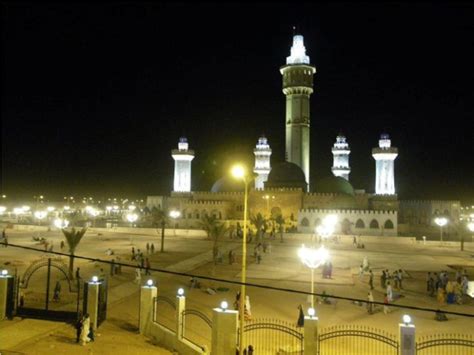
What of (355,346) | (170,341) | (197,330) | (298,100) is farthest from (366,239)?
(170,341)

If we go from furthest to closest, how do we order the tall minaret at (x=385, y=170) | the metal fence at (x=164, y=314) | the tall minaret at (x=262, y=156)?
1. the tall minaret at (x=262, y=156)
2. the tall minaret at (x=385, y=170)
3. the metal fence at (x=164, y=314)

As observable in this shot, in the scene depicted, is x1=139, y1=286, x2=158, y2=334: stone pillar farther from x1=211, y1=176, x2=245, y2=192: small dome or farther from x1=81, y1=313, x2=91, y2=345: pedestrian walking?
x1=211, y1=176, x2=245, y2=192: small dome

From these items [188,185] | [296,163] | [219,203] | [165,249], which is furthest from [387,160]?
[165,249]

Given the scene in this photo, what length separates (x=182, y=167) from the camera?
200 feet

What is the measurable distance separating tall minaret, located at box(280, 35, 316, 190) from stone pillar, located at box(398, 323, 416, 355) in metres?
45.8

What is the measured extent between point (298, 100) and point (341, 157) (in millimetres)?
10977

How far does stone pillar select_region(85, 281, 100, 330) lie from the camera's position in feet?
44.2

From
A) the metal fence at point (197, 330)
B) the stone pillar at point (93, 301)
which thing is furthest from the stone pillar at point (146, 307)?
the stone pillar at point (93, 301)

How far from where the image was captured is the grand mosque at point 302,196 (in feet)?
152

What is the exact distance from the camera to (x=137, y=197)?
105875 millimetres

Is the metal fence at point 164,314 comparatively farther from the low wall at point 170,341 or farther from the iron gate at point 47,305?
the iron gate at point 47,305

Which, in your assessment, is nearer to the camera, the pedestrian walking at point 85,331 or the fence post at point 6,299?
the pedestrian walking at point 85,331

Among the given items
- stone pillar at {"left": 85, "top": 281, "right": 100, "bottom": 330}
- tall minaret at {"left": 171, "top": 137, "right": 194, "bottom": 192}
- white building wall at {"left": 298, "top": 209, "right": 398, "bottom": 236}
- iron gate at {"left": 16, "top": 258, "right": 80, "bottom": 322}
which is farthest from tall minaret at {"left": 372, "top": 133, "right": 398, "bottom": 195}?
stone pillar at {"left": 85, "top": 281, "right": 100, "bottom": 330}

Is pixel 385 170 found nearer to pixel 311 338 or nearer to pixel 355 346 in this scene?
pixel 355 346
